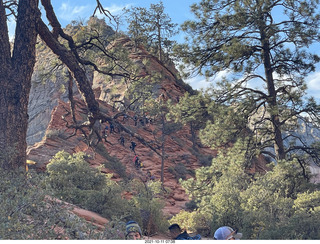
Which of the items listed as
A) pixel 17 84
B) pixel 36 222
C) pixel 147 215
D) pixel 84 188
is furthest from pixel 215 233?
pixel 17 84

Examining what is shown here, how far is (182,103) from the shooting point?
15734 mm

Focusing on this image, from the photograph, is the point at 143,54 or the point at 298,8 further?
the point at 143,54

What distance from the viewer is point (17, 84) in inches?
420

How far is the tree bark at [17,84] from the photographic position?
1020cm

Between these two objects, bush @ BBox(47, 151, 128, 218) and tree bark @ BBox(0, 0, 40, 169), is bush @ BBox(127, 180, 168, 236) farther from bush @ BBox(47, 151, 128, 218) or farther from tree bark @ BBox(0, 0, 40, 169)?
tree bark @ BBox(0, 0, 40, 169)

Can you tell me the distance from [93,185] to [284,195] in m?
6.57

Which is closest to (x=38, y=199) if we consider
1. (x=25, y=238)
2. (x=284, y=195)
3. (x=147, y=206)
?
(x=25, y=238)

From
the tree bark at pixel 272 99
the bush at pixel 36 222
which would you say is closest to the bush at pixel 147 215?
the bush at pixel 36 222

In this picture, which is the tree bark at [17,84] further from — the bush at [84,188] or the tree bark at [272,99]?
the tree bark at [272,99]

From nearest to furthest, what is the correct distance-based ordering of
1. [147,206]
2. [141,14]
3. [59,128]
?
[147,206] < [59,128] < [141,14]

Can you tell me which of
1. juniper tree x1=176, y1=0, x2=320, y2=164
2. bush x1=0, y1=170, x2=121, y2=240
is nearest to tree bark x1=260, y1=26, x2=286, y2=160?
juniper tree x1=176, y1=0, x2=320, y2=164

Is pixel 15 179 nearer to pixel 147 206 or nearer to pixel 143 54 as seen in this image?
pixel 147 206

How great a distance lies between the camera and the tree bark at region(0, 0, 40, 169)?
Result: 10.2 meters

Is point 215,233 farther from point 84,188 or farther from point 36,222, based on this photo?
point 84,188
